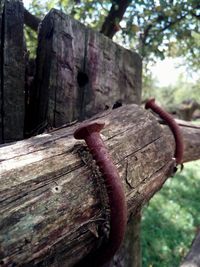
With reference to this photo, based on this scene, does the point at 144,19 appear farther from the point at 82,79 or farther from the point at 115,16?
the point at 82,79

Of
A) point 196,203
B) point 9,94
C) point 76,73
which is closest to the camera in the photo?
point 9,94

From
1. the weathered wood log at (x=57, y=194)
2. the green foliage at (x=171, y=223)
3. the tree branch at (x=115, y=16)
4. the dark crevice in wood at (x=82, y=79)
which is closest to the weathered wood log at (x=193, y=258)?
the weathered wood log at (x=57, y=194)

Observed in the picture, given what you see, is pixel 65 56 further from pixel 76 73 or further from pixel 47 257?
pixel 47 257

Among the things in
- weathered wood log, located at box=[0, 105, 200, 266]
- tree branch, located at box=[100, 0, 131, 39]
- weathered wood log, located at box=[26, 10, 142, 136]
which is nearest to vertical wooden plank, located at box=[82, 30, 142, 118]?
weathered wood log, located at box=[26, 10, 142, 136]

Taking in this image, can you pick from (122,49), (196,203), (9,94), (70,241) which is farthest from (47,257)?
(196,203)

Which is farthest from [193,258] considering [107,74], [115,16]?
[115,16]
